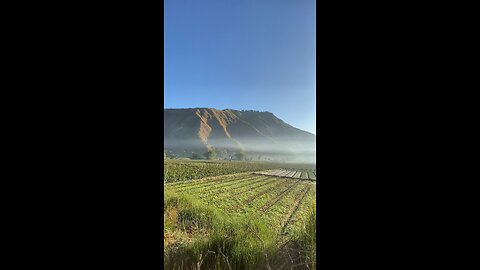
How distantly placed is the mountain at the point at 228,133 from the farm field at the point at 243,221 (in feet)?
0.52

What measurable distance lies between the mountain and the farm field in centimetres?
16

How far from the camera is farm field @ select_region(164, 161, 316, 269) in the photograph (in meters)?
1.63

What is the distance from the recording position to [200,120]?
2.32 m

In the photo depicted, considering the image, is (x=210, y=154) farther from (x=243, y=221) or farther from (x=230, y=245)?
(x=230, y=245)

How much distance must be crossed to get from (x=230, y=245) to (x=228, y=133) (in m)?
0.77

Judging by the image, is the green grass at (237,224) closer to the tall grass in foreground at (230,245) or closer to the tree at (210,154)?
the tall grass in foreground at (230,245)

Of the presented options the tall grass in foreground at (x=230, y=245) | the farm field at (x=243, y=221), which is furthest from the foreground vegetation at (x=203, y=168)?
the tall grass in foreground at (x=230, y=245)

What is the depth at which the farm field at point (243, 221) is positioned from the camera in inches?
64.3

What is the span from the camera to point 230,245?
1713 millimetres

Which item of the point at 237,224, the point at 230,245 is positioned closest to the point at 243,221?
the point at 237,224

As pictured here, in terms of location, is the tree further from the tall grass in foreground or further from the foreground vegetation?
the tall grass in foreground
